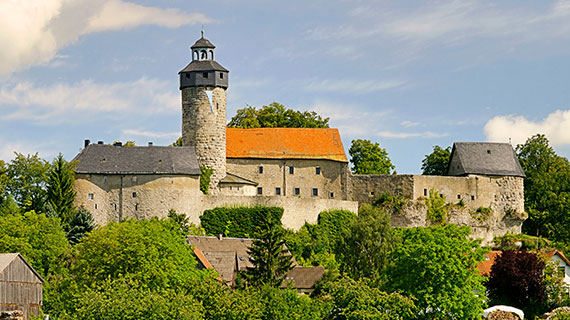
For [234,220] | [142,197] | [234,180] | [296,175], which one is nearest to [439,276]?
[234,220]

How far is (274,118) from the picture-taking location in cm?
8081

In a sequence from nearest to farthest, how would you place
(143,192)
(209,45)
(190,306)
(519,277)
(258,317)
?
(190,306), (258,317), (519,277), (143,192), (209,45)

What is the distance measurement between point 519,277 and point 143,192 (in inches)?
917

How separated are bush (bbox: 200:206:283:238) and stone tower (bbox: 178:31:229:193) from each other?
2.72 m

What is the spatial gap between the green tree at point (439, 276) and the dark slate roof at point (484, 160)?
84.6ft

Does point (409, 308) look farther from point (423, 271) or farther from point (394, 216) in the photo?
point (394, 216)

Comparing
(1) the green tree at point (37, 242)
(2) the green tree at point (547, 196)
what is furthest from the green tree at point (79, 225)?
(2) the green tree at point (547, 196)

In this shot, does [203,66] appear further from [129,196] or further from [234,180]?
[129,196]

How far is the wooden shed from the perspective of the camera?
4894cm

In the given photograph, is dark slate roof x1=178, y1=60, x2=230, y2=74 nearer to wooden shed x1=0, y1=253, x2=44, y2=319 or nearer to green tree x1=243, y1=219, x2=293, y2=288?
green tree x1=243, y1=219, x2=293, y2=288

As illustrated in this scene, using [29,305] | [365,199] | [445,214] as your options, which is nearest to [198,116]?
[365,199]

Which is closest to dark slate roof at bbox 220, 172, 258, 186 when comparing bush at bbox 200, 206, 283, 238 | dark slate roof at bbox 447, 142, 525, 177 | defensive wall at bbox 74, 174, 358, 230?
defensive wall at bbox 74, 174, 358, 230

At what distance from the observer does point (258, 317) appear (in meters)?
45.4

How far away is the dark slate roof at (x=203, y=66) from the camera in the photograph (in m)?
69.7
